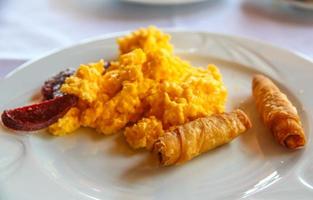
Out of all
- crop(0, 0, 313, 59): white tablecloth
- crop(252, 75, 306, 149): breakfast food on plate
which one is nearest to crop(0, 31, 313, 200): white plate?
crop(252, 75, 306, 149): breakfast food on plate

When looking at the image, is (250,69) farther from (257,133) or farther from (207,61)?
(257,133)

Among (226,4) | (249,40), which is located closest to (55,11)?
(226,4)

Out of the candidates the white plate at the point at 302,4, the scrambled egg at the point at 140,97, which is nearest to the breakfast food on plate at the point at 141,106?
the scrambled egg at the point at 140,97

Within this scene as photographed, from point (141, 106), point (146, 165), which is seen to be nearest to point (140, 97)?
→ point (141, 106)

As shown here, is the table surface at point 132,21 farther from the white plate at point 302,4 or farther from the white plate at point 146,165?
the white plate at point 146,165

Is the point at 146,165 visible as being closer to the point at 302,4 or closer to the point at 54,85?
the point at 54,85
